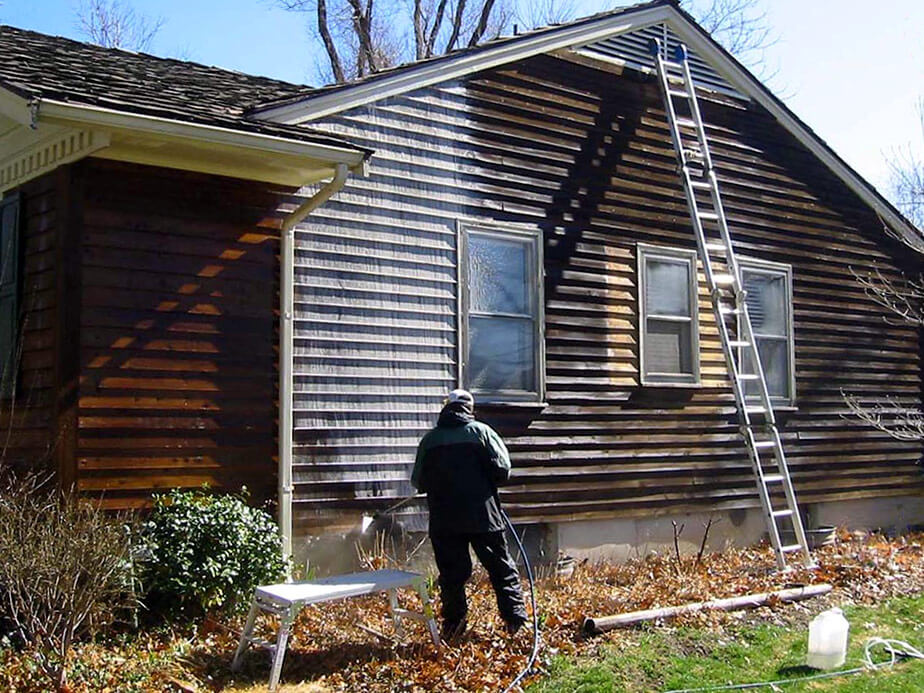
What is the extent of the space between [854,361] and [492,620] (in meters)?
8.21

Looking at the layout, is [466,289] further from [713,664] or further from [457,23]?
[457,23]

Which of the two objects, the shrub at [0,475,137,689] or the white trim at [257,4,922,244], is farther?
the white trim at [257,4,922,244]

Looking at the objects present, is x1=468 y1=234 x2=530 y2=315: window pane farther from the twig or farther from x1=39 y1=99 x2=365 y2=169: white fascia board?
the twig

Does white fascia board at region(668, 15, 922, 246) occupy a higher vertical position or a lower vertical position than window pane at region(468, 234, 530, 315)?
higher

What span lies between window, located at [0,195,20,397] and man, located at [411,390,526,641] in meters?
3.60

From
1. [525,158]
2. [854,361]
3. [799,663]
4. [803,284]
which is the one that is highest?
[525,158]

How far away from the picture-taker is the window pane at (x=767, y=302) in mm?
13464

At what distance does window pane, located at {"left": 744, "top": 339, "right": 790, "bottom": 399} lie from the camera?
1356 centimetres

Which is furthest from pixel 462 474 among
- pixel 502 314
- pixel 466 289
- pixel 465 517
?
pixel 502 314

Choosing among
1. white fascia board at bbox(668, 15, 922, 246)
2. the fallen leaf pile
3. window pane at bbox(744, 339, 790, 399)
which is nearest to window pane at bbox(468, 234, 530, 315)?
the fallen leaf pile

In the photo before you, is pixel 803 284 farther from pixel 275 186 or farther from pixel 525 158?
pixel 275 186

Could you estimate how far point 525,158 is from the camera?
→ 1156 cm

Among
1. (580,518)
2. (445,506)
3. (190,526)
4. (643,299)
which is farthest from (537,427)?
(190,526)

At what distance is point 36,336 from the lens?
8727 millimetres
